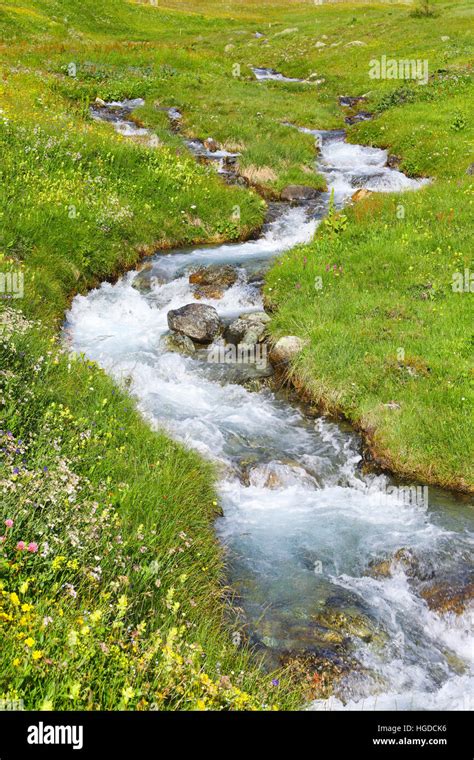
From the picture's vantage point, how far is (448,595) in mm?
7121

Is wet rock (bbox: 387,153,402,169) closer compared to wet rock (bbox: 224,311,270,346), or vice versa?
wet rock (bbox: 224,311,270,346)

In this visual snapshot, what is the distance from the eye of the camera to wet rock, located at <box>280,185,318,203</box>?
72.9ft

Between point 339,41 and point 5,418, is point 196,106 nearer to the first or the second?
point 5,418

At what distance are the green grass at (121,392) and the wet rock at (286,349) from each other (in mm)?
309

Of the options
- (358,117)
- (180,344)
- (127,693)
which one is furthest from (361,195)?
(127,693)

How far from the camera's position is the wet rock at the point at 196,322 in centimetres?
1382

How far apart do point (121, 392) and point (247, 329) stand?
4946 millimetres

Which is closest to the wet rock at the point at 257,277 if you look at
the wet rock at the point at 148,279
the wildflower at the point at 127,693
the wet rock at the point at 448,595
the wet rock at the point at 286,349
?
the wet rock at the point at 148,279

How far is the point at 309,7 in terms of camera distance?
105812mm

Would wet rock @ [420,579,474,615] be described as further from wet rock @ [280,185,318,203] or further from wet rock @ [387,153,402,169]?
wet rock @ [387,153,402,169]

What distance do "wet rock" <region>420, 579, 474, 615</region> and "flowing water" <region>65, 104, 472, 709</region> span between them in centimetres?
4
